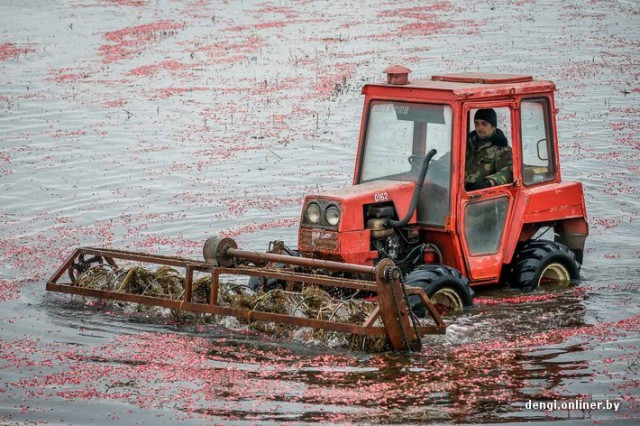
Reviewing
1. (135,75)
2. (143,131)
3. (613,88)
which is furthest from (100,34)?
(613,88)

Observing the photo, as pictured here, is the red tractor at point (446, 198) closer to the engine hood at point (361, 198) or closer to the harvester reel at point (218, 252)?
the engine hood at point (361, 198)

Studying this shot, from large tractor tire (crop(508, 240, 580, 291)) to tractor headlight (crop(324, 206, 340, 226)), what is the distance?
2599mm

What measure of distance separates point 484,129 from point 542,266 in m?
1.71

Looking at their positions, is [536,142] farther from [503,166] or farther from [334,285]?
[334,285]

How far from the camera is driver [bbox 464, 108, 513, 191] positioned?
13086 mm

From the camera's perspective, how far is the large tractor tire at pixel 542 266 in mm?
13320

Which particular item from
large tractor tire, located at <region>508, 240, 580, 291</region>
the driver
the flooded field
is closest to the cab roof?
the driver

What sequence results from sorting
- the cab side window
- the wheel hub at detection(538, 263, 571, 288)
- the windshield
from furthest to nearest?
the wheel hub at detection(538, 263, 571, 288) < the cab side window < the windshield

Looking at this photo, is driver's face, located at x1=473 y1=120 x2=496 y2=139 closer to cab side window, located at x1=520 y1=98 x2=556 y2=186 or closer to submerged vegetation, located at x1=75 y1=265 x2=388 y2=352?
cab side window, located at x1=520 y1=98 x2=556 y2=186

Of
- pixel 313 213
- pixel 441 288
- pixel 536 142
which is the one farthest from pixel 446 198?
pixel 536 142

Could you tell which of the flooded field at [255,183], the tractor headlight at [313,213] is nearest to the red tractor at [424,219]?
the tractor headlight at [313,213]

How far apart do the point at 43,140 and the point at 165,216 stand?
649 cm

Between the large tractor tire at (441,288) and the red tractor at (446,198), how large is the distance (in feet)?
0.05

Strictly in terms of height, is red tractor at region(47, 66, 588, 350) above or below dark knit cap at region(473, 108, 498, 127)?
below
